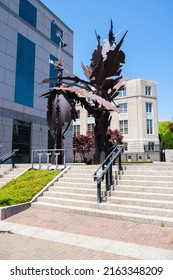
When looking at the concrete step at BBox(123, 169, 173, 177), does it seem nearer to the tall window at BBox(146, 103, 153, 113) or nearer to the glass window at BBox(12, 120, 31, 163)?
the glass window at BBox(12, 120, 31, 163)

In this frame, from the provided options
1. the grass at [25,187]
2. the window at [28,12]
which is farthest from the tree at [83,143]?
the grass at [25,187]

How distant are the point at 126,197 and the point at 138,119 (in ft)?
132

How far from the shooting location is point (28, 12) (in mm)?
26406

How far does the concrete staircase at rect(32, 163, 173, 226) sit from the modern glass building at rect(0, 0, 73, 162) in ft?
43.7

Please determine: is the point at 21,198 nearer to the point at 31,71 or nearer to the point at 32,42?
the point at 31,71

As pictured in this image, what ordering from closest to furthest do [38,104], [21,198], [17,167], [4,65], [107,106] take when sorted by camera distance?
1. [21,198]
2. [107,106]
3. [17,167]
4. [4,65]
5. [38,104]

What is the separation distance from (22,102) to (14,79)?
2.51 meters

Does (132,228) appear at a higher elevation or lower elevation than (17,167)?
lower

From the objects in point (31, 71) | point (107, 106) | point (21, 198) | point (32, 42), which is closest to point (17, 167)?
point (21, 198)

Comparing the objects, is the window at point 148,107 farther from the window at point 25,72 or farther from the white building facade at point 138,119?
the window at point 25,72

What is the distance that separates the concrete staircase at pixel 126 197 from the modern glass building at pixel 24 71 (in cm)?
1333

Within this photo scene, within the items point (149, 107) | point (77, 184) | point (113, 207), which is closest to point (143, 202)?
point (113, 207)

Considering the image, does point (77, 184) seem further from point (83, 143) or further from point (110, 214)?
point (83, 143)

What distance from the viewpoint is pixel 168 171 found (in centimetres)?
981
